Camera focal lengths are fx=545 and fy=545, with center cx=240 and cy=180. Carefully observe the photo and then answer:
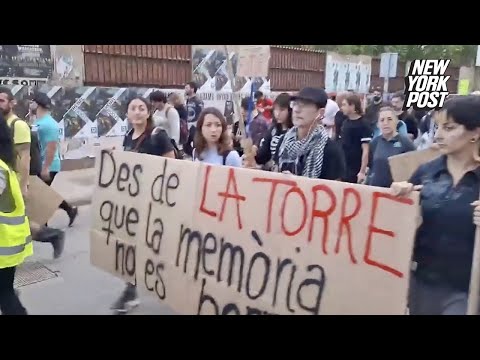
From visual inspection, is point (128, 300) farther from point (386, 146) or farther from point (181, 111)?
point (181, 111)

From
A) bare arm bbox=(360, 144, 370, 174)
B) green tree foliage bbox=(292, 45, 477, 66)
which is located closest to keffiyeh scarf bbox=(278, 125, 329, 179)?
bare arm bbox=(360, 144, 370, 174)

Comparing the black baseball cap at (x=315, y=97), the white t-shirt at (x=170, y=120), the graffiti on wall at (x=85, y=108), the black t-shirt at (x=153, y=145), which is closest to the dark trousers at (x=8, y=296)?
the black t-shirt at (x=153, y=145)

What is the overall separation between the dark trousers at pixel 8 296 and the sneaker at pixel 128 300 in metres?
0.89

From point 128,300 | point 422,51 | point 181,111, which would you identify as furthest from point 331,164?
point 422,51

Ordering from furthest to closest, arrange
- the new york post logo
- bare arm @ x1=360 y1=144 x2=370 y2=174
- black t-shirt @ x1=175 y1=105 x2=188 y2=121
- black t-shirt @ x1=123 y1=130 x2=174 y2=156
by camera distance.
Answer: black t-shirt @ x1=175 y1=105 x2=188 y2=121 → the new york post logo → bare arm @ x1=360 y1=144 x2=370 y2=174 → black t-shirt @ x1=123 y1=130 x2=174 y2=156

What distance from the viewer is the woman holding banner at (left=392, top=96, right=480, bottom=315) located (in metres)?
2.56

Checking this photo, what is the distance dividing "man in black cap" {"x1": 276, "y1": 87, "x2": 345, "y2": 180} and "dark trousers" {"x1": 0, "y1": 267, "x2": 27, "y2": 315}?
192 centimetres

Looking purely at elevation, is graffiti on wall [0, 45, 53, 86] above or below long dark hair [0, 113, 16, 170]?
above

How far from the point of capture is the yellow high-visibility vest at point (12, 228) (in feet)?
10.7

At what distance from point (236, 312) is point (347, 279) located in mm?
752

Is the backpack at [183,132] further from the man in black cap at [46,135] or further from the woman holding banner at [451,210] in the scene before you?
the woman holding banner at [451,210]

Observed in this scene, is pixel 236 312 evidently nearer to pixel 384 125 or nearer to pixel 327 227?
pixel 327 227

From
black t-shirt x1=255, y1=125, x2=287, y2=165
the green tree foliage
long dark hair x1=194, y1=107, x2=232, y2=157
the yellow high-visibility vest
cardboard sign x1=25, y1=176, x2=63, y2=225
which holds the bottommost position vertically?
cardboard sign x1=25, y1=176, x2=63, y2=225

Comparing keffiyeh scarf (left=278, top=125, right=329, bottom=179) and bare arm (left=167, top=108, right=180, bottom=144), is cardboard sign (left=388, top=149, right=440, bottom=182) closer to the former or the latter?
keffiyeh scarf (left=278, top=125, right=329, bottom=179)
